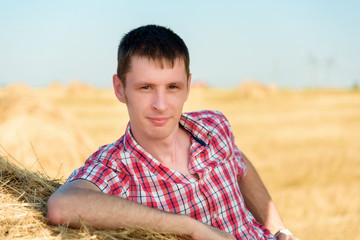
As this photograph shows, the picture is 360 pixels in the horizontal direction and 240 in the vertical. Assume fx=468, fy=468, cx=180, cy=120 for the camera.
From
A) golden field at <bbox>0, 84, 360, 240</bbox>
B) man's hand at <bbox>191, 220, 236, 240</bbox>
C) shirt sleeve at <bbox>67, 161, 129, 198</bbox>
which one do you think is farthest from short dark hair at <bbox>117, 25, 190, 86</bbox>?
golden field at <bbox>0, 84, 360, 240</bbox>

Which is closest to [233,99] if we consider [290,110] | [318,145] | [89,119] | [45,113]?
[290,110]

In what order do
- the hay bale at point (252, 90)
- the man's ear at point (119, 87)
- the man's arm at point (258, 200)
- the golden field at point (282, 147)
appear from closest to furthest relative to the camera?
the man's ear at point (119, 87)
the man's arm at point (258, 200)
the golden field at point (282, 147)
the hay bale at point (252, 90)

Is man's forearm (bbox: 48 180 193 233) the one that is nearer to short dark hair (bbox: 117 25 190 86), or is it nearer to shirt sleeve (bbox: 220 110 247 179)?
short dark hair (bbox: 117 25 190 86)

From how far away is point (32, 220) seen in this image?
2078 millimetres

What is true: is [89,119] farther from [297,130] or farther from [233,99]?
[233,99]

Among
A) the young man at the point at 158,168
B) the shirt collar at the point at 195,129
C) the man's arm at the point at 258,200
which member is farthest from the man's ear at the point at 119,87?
the man's arm at the point at 258,200

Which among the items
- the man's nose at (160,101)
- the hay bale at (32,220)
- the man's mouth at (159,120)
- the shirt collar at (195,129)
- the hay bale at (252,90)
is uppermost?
the man's nose at (160,101)

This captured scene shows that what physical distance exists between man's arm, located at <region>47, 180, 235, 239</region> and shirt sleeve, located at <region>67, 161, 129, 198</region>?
0.17 ft

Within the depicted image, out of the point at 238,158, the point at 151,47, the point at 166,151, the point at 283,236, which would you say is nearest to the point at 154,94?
the point at 151,47

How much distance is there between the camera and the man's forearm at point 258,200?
9.66ft

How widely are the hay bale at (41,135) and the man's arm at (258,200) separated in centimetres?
262

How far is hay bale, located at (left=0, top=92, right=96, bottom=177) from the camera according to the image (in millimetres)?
A: 5062

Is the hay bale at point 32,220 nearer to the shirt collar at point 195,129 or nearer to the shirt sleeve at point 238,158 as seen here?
A: the shirt collar at point 195,129

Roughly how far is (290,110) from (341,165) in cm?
1065
